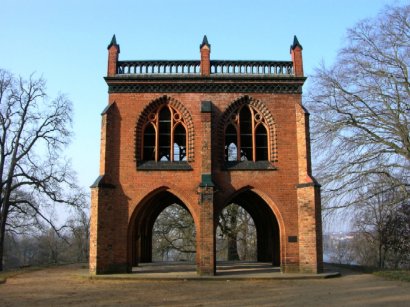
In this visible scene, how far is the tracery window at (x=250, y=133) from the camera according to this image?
731 inches

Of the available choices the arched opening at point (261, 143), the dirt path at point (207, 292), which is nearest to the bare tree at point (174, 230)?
the arched opening at point (261, 143)

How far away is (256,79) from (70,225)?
610 inches

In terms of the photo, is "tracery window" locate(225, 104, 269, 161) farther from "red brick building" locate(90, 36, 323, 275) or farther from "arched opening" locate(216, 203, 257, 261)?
"arched opening" locate(216, 203, 257, 261)

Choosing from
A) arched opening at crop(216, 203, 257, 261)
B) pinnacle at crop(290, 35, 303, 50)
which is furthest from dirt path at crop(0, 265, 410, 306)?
arched opening at crop(216, 203, 257, 261)

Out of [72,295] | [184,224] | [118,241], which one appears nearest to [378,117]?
[118,241]

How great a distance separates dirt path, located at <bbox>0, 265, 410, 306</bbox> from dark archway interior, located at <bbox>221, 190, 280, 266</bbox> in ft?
14.4

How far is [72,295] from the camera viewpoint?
40.6 feet

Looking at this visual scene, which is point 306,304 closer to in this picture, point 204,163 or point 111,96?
point 204,163

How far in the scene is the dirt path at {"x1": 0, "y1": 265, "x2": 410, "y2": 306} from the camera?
1091cm

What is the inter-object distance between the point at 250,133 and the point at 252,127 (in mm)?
697

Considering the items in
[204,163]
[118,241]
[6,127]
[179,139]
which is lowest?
[118,241]

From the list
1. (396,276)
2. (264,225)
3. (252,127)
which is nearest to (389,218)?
(264,225)

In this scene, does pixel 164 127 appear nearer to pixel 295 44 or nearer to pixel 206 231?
pixel 206 231

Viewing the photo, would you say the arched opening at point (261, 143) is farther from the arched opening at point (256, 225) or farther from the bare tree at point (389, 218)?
the bare tree at point (389, 218)
